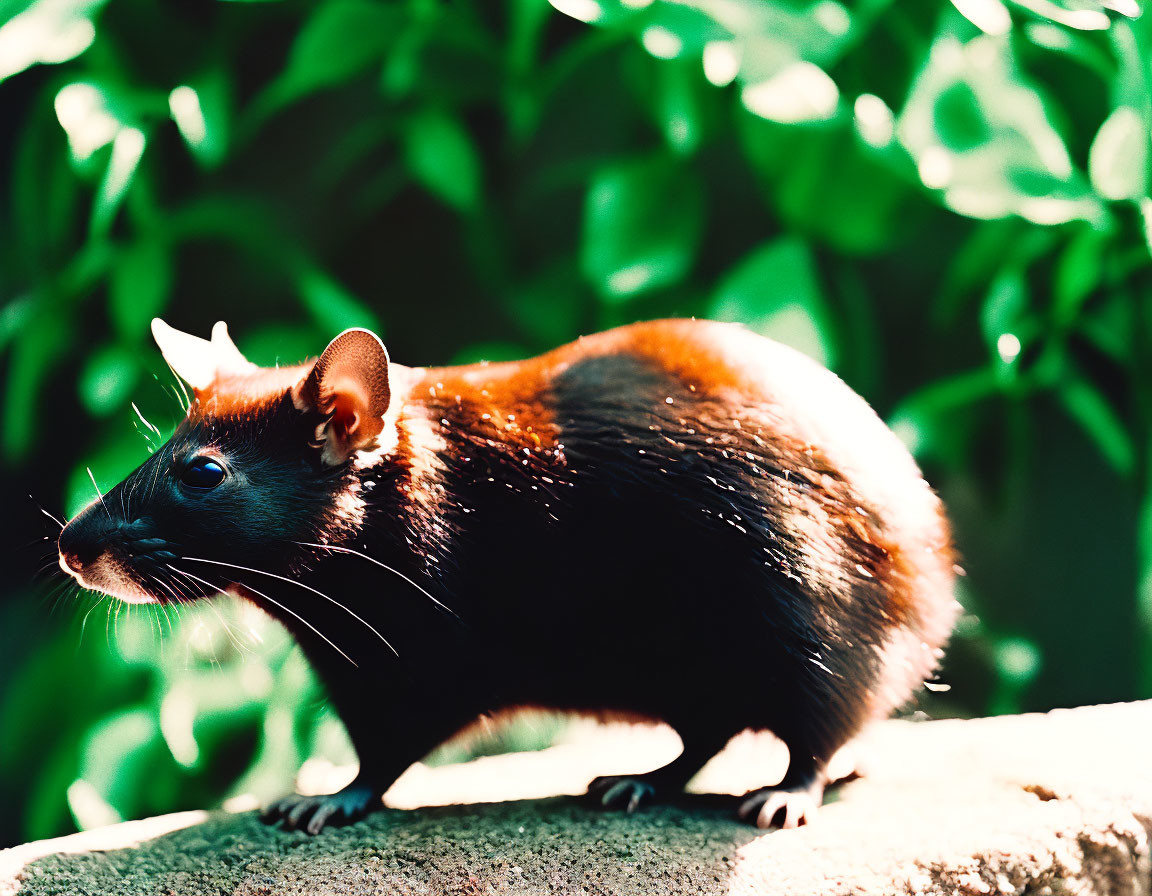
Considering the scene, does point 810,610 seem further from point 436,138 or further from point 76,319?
point 76,319

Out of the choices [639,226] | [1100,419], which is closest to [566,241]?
[639,226]

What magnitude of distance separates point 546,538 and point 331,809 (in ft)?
1.60

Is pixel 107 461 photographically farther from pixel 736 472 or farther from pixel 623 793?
pixel 736 472

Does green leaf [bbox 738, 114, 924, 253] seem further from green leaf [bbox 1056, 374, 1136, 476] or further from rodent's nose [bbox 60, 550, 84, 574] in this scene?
rodent's nose [bbox 60, 550, 84, 574]

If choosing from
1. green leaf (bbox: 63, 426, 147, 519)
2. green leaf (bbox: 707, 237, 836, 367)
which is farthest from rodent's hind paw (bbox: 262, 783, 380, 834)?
green leaf (bbox: 707, 237, 836, 367)

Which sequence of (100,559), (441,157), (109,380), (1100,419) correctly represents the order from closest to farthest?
(100,559)
(109,380)
(441,157)
(1100,419)

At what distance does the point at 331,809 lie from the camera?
58.8 inches

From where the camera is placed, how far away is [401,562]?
53.5 inches

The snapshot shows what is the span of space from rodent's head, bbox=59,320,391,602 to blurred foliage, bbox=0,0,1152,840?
914mm

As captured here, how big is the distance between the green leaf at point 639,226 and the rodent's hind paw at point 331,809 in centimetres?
122

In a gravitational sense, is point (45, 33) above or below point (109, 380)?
above

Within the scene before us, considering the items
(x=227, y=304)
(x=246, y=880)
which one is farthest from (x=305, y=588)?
(x=227, y=304)

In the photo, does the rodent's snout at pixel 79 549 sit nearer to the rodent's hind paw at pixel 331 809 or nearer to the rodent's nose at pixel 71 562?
the rodent's nose at pixel 71 562

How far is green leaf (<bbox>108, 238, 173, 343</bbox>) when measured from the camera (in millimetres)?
2357
